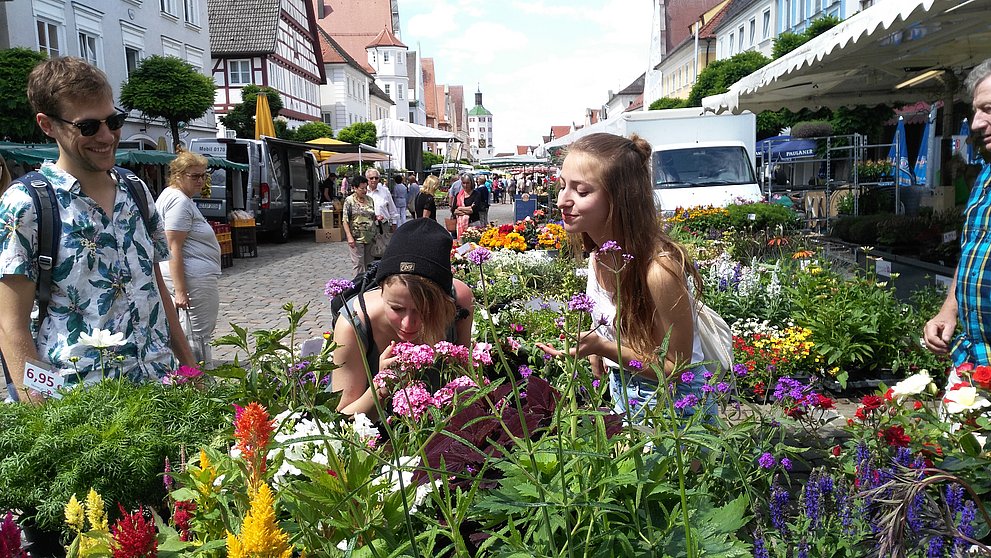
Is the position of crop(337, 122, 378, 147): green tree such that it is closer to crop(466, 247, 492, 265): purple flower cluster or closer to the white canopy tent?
the white canopy tent

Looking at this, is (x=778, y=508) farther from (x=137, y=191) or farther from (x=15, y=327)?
Answer: (x=137, y=191)

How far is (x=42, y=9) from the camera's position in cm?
1927

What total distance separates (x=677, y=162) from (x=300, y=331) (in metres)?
7.88

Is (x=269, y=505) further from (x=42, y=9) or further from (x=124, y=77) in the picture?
(x=124, y=77)

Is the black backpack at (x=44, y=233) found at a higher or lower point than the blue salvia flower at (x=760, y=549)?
higher

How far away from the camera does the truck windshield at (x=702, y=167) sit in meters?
13.1

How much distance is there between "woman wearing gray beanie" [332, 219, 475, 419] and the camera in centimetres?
229

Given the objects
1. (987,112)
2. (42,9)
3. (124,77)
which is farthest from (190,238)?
(124,77)

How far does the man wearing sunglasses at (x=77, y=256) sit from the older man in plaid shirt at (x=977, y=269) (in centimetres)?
270

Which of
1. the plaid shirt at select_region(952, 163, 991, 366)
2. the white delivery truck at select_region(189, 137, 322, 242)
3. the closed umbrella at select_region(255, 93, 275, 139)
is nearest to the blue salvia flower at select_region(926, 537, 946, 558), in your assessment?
the plaid shirt at select_region(952, 163, 991, 366)

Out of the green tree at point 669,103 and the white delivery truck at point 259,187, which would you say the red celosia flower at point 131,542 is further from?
the green tree at point 669,103

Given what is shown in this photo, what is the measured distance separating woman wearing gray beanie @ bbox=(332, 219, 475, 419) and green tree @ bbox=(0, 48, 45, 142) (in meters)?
14.7

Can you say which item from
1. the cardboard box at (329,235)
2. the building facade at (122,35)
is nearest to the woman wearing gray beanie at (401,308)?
the building facade at (122,35)

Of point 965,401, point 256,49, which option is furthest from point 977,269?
point 256,49
